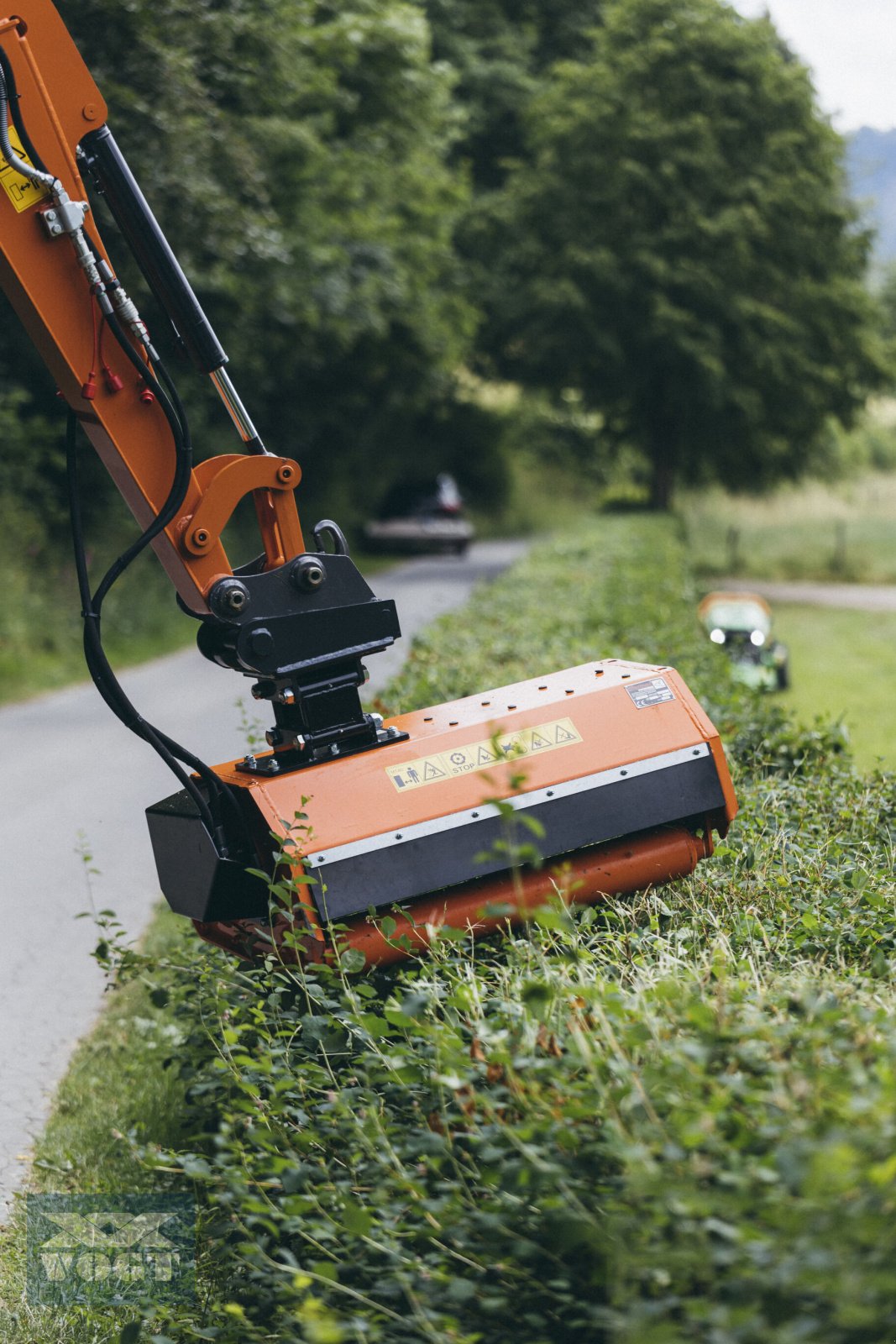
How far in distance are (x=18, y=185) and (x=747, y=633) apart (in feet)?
40.2

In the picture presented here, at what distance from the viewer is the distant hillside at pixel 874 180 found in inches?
1277

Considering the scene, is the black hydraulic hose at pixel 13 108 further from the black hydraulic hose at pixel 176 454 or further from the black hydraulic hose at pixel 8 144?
the black hydraulic hose at pixel 176 454

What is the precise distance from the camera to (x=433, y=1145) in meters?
2.67

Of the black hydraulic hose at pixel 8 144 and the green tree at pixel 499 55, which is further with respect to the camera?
the green tree at pixel 499 55

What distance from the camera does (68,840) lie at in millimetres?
8000

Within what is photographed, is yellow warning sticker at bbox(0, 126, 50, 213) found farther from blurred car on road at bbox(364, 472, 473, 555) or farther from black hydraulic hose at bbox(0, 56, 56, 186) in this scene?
blurred car on road at bbox(364, 472, 473, 555)

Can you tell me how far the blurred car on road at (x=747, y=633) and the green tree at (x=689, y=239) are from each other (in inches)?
492

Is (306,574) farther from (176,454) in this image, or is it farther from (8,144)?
(8,144)

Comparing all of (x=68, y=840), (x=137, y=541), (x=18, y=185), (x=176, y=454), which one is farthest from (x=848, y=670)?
(x=18, y=185)

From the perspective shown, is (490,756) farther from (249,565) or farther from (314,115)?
(314,115)

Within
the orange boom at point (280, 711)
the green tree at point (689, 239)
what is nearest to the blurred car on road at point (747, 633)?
the orange boom at point (280, 711)

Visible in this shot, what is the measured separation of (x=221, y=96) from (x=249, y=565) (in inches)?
543

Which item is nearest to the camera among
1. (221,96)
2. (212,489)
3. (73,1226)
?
(73,1226)

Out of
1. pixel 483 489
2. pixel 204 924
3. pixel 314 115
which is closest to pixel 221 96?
pixel 314 115
